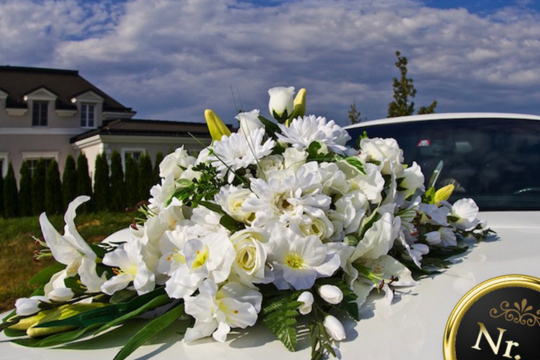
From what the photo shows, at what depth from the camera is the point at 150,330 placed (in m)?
1.39

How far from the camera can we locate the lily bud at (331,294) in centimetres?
146

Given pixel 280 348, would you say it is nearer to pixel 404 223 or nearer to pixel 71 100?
pixel 404 223

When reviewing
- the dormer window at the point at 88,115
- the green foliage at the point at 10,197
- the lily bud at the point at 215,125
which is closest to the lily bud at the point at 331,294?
the lily bud at the point at 215,125

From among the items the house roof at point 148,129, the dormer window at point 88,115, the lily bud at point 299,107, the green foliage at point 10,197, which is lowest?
the green foliage at point 10,197

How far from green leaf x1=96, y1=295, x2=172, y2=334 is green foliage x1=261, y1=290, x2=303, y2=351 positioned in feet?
0.93

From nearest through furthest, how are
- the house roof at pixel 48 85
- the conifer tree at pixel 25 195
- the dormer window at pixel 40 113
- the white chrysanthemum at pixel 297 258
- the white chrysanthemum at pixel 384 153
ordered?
1. the white chrysanthemum at pixel 297 258
2. the white chrysanthemum at pixel 384 153
3. the conifer tree at pixel 25 195
4. the dormer window at pixel 40 113
5. the house roof at pixel 48 85

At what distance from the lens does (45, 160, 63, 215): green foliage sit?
2109cm

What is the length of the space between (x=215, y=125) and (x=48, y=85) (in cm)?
3328

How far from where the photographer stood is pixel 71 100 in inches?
1219

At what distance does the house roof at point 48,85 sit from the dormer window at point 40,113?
551mm

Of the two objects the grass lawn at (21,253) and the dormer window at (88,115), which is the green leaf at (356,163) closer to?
the grass lawn at (21,253)

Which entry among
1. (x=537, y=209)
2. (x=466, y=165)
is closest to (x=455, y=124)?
(x=466, y=165)

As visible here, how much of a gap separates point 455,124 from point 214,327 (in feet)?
8.38

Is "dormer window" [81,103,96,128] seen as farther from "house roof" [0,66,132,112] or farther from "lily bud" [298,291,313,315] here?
"lily bud" [298,291,313,315]
